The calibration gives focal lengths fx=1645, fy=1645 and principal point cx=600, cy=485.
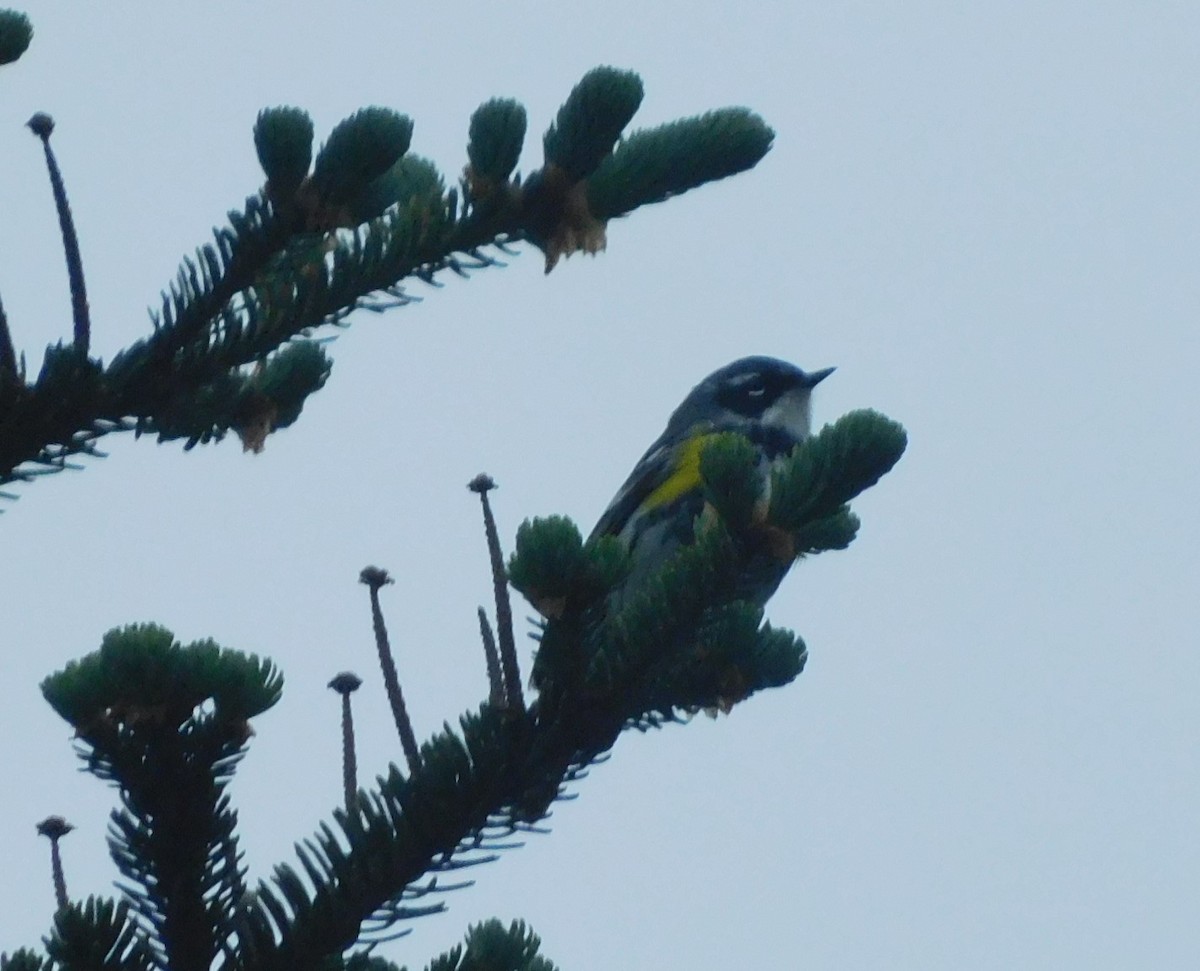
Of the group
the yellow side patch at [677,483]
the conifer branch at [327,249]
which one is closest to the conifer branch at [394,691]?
the conifer branch at [327,249]

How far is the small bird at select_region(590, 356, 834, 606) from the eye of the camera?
19.3ft

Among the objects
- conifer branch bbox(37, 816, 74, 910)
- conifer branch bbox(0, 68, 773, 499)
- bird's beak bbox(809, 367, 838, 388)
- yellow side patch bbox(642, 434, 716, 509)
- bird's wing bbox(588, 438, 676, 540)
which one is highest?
bird's beak bbox(809, 367, 838, 388)

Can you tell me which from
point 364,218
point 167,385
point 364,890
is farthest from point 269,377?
point 364,890

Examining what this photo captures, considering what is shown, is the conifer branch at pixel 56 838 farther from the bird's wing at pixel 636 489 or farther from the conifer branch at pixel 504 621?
the bird's wing at pixel 636 489

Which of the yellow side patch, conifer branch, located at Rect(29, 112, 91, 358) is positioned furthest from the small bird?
conifer branch, located at Rect(29, 112, 91, 358)

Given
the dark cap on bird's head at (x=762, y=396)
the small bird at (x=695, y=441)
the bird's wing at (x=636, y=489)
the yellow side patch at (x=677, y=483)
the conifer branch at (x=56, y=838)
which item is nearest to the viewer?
the conifer branch at (x=56, y=838)

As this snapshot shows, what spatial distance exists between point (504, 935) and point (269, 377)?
36.9 inches

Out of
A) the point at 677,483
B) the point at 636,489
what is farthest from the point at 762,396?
the point at 677,483

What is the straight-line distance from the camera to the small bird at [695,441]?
5.88 metres

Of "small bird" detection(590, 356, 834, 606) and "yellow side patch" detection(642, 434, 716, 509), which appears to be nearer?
"small bird" detection(590, 356, 834, 606)

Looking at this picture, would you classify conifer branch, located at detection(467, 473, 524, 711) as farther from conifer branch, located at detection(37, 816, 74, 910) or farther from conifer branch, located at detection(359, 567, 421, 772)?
conifer branch, located at detection(37, 816, 74, 910)

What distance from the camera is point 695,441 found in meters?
4.85

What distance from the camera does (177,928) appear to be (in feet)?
6.24

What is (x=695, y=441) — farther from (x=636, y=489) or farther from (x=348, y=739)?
(x=348, y=739)
